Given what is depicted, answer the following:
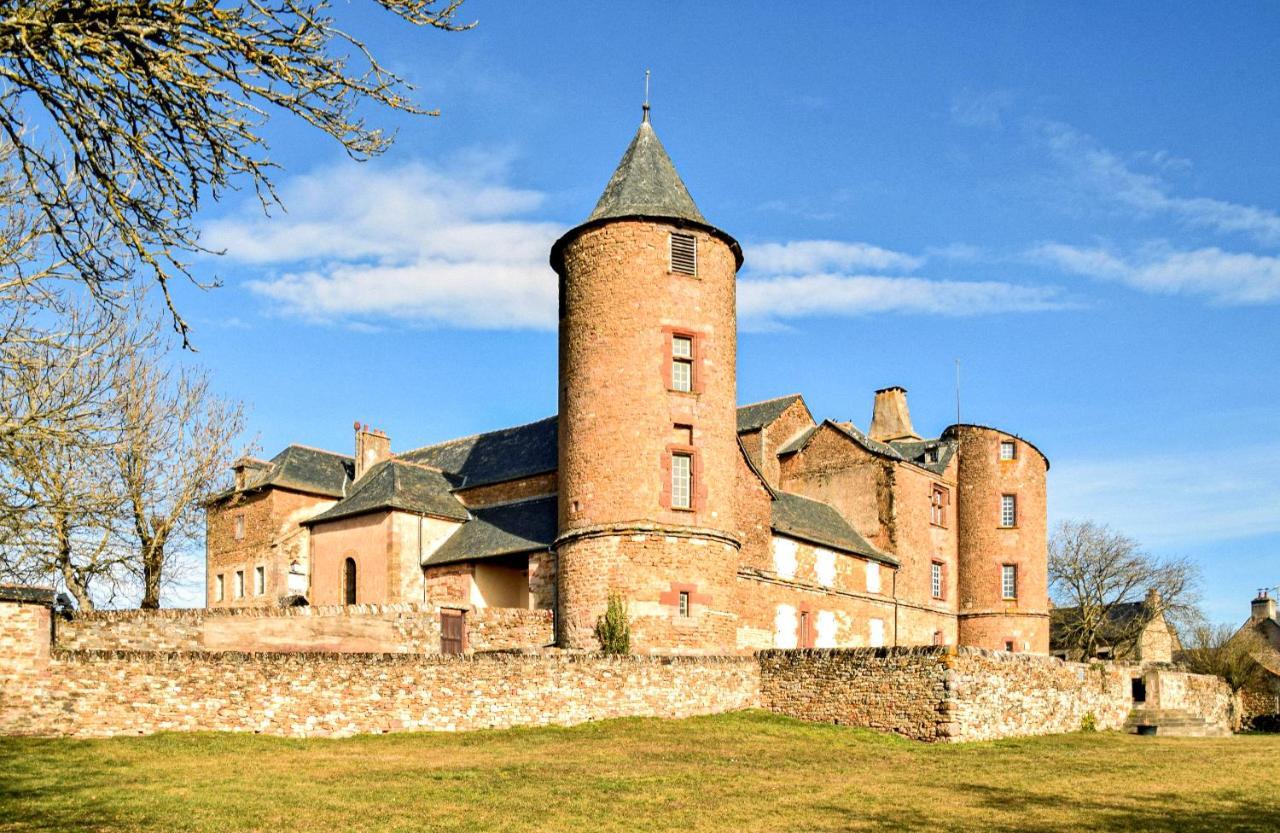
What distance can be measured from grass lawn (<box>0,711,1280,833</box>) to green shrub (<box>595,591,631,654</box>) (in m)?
4.56

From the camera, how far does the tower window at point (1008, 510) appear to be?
47250mm

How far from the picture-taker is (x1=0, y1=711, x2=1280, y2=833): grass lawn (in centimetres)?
1362

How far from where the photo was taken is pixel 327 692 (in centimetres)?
2088

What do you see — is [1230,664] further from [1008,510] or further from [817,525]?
[817,525]

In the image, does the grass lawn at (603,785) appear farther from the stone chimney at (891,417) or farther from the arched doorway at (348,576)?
the stone chimney at (891,417)

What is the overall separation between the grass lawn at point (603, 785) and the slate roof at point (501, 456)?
48.8 ft

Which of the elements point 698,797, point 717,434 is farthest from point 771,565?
point 698,797

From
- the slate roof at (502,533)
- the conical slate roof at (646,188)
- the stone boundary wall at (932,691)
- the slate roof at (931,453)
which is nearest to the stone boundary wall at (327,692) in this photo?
the stone boundary wall at (932,691)

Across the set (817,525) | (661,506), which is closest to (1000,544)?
(817,525)

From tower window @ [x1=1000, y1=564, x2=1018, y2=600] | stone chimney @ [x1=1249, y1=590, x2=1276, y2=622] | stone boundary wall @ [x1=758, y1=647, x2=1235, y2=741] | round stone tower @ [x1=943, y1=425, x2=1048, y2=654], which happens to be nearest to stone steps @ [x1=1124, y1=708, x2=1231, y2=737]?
stone boundary wall @ [x1=758, y1=647, x2=1235, y2=741]

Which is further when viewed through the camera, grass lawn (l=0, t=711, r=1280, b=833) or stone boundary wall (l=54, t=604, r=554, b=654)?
stone boundary wall (l=54, t=604, r=554, b=654)

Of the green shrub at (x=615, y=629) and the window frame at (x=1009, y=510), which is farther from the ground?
the window frame at (x=1009, y=510)

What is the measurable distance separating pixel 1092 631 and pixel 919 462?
15914 mm

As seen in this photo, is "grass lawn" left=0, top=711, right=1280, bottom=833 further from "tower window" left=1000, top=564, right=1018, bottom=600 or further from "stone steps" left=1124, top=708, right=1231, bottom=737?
"tower window" left=1000, top=564, right=1018, bottom=600
